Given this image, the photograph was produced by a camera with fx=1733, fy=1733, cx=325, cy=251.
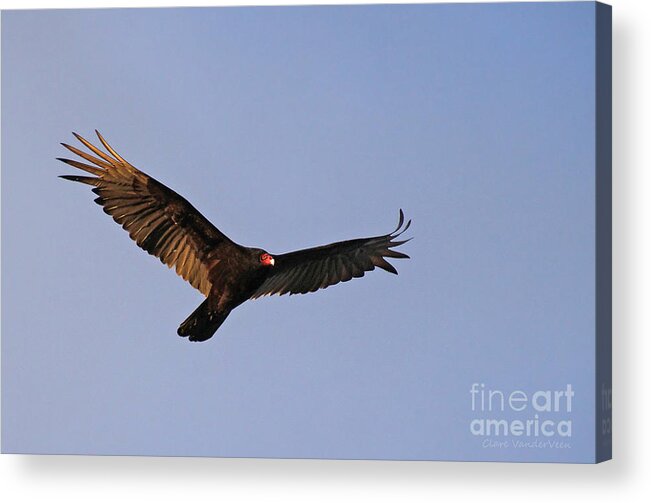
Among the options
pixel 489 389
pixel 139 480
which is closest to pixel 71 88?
pixel 139 480

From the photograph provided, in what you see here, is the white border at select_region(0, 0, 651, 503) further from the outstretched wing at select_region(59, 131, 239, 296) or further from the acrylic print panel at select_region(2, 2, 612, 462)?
the outstretched wing at select_region(59, 131, 239, 296)

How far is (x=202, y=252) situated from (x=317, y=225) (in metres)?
0.47

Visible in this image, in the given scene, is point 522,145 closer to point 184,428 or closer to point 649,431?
point 649,431

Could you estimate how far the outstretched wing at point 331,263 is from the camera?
21.5 feet

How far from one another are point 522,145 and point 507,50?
36cm

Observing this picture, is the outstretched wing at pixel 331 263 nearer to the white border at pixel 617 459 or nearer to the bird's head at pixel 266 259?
the bird's head at pixel 266 259

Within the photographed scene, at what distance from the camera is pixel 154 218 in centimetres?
672

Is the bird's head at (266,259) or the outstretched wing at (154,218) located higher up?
the outstretched wing at (154,218)

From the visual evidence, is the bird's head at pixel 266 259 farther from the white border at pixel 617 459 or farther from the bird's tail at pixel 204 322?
the white border at pixel 617 459

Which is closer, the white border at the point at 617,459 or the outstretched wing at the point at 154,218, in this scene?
the white border at the point at 617,459

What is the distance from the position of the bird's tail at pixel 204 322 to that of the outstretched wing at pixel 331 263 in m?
0.24

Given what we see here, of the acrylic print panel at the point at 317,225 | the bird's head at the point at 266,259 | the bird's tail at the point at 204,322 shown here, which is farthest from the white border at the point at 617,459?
the bird's head at the point at 266,259

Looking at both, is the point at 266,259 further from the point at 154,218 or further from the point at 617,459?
the point at 617,459

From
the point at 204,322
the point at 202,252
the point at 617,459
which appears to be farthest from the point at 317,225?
the point at 617,459
